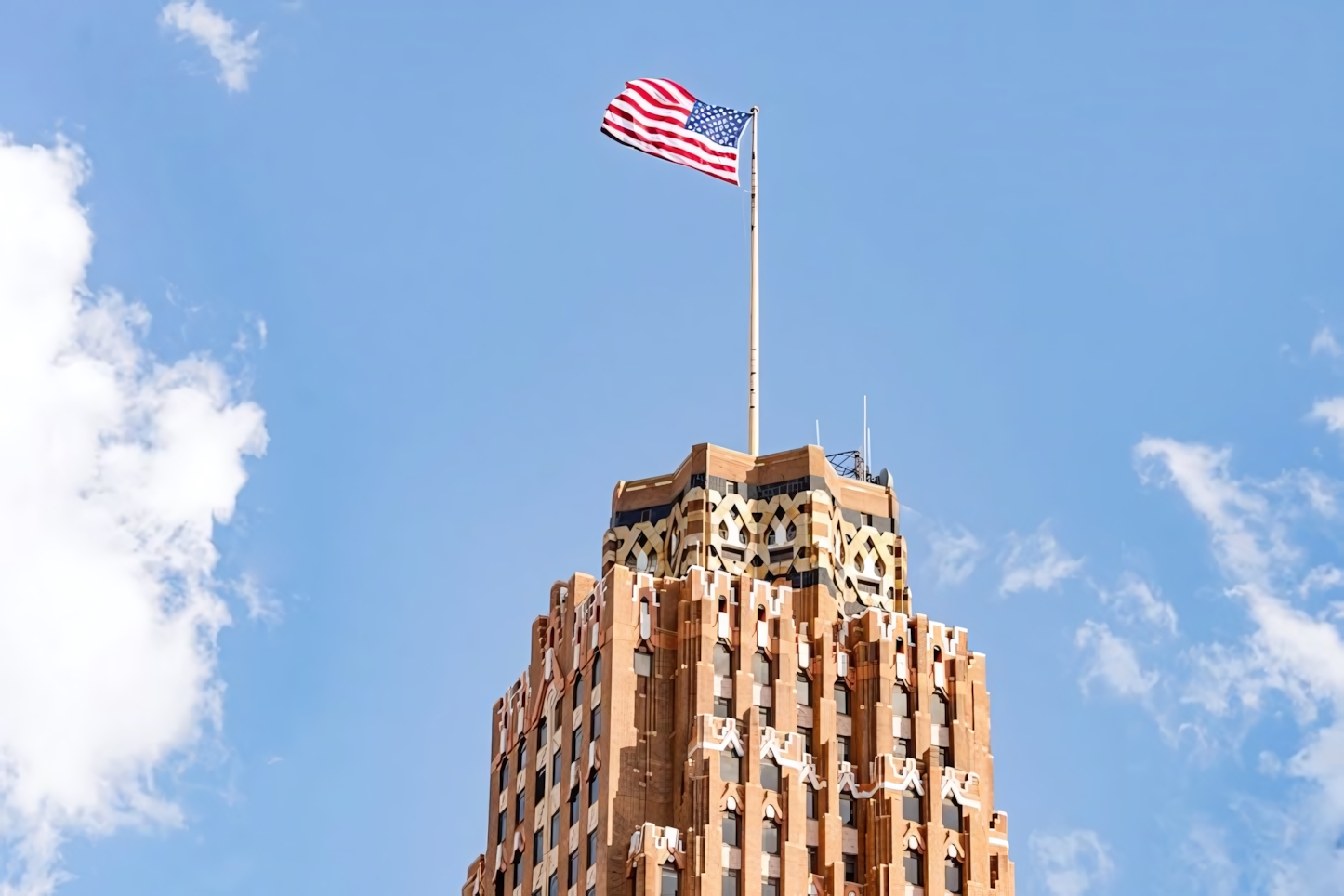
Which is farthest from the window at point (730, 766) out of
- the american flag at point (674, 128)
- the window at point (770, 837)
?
the american flag at point (674, 128)

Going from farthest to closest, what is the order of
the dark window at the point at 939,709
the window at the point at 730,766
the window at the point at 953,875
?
the dark window at the point at 939,709 → the window at the point at 953,875 → the window at the point at 730,766

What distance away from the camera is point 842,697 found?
556ft

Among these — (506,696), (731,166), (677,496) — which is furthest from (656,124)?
(506,696)

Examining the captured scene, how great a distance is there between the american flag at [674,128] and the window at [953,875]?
3534 centimetres

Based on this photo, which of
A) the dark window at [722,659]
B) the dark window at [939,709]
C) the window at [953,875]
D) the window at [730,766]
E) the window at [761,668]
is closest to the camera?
the window at [730,766]

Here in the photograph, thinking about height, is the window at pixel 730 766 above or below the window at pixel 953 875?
above

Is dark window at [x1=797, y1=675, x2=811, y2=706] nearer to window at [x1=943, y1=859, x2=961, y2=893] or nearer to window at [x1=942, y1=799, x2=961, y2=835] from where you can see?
window at [x1=942, y1=799, x2=961, y2=835]

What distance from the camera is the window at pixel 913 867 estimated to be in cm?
16375

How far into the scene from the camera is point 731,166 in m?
175

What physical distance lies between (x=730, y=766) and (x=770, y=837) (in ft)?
12.6

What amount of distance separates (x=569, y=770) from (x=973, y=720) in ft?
65.0

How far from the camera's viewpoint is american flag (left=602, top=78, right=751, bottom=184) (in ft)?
570

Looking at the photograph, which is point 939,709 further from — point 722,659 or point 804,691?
point 722,659

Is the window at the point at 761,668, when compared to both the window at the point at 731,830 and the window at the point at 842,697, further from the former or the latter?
the window at the point at 731,830
